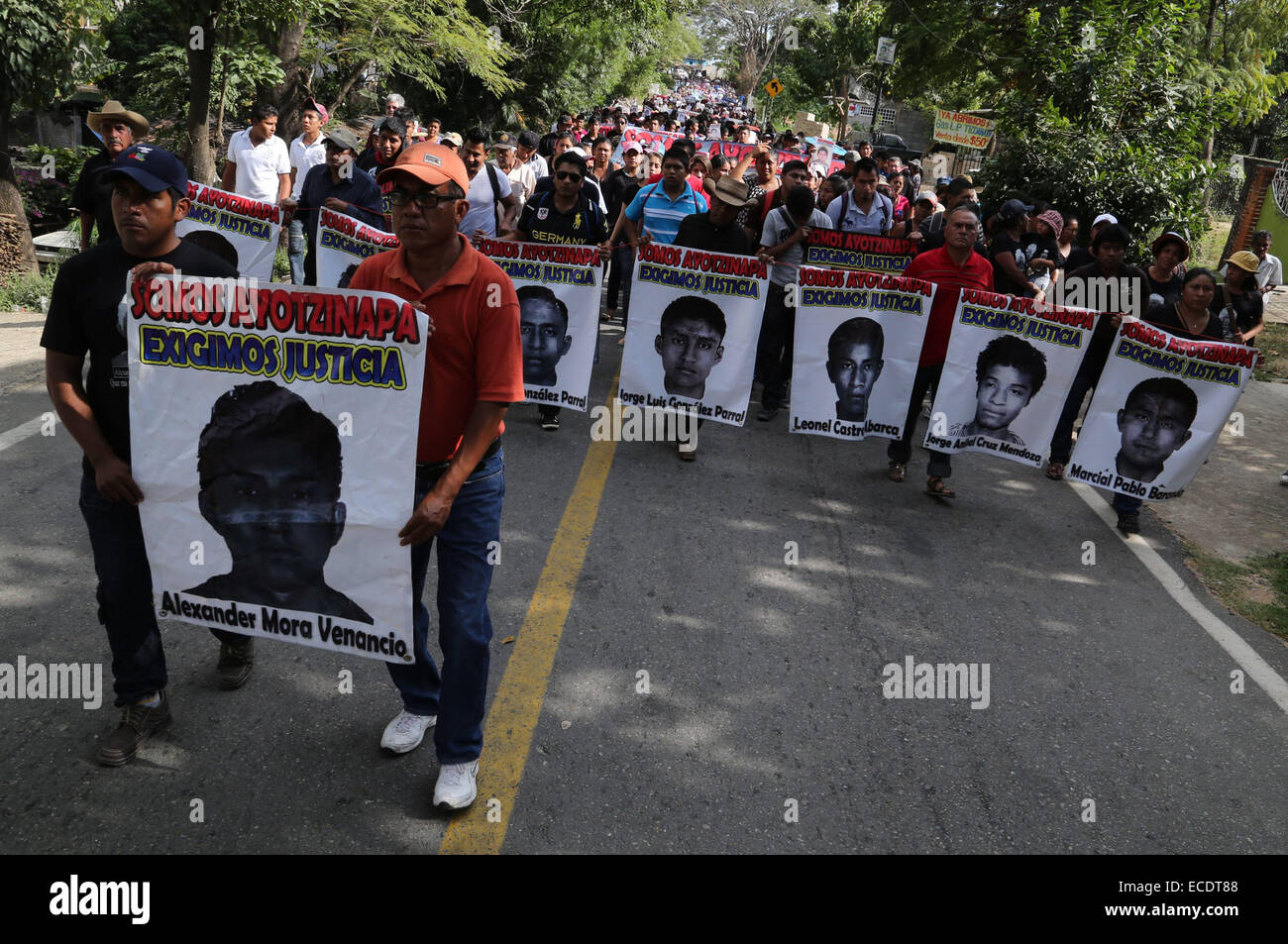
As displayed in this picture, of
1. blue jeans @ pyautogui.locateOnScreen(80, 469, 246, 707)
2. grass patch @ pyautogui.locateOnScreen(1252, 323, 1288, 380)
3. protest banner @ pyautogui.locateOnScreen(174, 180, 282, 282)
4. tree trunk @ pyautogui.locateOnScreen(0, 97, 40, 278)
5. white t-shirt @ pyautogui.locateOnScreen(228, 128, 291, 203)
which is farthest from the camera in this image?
grass patch @ pyautogui.locateOnScreen(1252, 323, 1288, 380)

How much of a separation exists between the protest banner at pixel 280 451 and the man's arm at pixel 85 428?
5 centimetres

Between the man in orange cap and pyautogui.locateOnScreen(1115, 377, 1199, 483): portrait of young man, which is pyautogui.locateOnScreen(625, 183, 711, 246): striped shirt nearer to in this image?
pyautogui.locateOnScreen(1115, 377, 1199, 483): portrait of young man

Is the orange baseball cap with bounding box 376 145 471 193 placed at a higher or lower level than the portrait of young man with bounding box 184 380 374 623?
higher

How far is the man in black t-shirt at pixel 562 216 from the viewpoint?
7.32 metres

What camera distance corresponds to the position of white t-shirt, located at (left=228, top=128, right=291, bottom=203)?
28.8ft

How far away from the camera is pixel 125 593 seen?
3291mm

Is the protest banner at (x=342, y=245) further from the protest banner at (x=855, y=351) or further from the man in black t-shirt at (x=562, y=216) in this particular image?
the protest banner at (x=855, y=351)

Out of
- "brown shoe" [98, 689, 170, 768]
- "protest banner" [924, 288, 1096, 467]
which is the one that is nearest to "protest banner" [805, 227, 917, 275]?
"protest banner" [924, 288, 1096, 467]

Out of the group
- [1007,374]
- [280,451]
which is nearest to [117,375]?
[280,451]

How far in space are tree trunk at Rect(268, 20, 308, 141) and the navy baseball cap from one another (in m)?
10.6

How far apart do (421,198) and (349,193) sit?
5.32m

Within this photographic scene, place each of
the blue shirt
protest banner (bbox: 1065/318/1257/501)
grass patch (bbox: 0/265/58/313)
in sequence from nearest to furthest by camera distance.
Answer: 1. protest banner (bbox: 1065/318/1257/501)
2. the blue shirt
3. grass patch (bbox: 0/265/58/313)

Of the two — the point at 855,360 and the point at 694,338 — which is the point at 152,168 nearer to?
the point at 694,338
